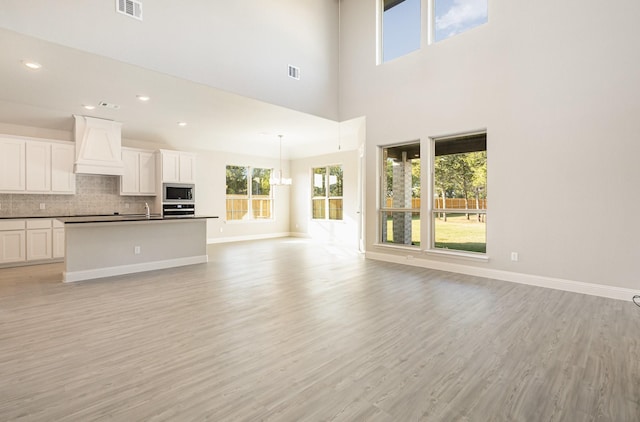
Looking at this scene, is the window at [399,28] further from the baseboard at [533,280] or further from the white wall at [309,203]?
the baseboard at [533,280]

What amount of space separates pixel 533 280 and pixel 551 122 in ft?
7.15

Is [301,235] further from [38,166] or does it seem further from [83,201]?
[38,166]

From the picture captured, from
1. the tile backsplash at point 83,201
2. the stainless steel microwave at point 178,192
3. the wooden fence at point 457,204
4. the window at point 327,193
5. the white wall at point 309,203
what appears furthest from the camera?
the window at point 327,193

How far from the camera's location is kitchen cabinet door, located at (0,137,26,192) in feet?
19.3

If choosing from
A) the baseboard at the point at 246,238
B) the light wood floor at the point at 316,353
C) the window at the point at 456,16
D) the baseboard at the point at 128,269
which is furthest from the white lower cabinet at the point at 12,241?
the window at the point at 456,16

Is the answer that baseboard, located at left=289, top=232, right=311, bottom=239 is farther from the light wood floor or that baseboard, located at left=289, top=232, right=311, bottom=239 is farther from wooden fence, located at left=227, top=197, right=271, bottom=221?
the light wood floor

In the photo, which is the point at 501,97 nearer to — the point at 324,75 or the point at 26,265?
the point at 324,75

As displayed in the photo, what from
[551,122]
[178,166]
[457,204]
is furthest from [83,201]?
[551,122]

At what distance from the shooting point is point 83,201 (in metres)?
7.06

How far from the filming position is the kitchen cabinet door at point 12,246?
19.0ft

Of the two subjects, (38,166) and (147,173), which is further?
(147,173)

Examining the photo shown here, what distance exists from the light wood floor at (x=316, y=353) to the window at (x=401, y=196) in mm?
1937

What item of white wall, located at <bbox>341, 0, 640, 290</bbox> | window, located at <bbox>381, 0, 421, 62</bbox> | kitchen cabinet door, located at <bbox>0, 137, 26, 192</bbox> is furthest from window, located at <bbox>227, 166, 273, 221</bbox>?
white wall, located at <bbox>341, 0, 640, 290</bbox>

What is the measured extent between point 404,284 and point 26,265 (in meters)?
6.93
